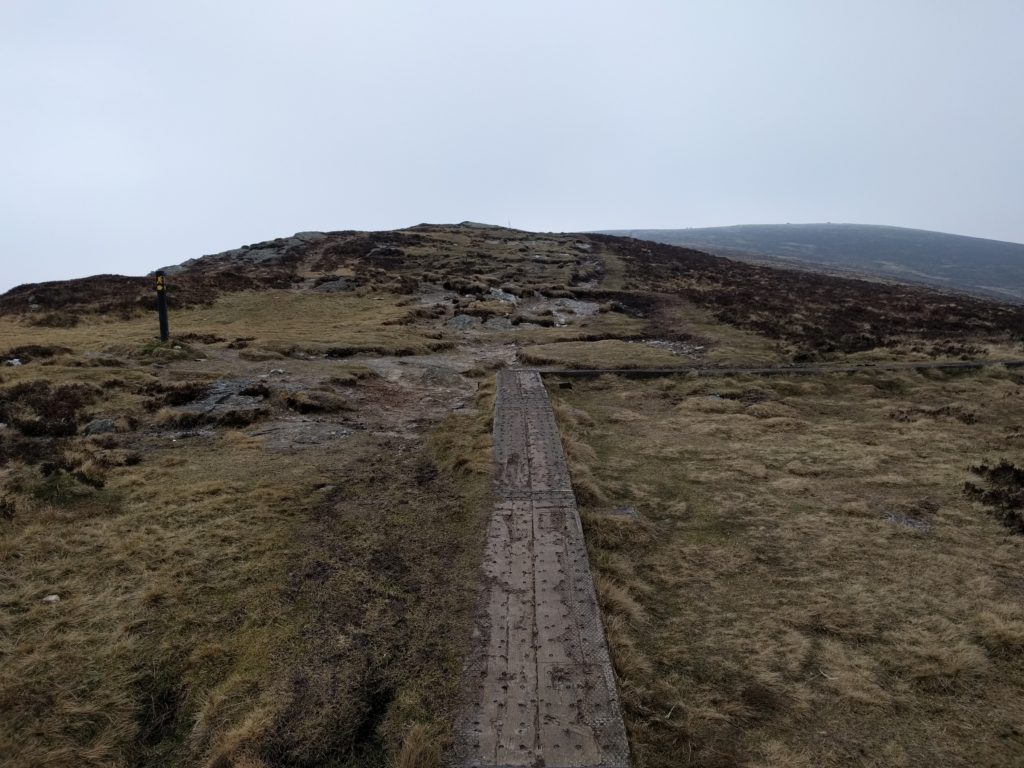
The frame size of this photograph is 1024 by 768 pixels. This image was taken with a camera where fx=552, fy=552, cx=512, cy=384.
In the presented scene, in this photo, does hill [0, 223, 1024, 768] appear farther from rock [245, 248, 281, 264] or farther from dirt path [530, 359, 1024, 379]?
rock [245, 248, 281, 264]

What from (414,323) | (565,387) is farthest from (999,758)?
(414,323)

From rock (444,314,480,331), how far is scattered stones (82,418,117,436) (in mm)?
17111

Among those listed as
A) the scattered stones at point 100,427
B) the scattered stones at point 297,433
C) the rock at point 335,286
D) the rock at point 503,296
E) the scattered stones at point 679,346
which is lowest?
the scattered stones at point 297,433

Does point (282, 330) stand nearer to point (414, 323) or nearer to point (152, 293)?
point (414, 323)

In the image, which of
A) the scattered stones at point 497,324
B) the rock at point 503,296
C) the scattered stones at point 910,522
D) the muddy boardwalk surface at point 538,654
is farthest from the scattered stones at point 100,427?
the rock at point 503,296

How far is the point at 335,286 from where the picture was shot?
36094 mm

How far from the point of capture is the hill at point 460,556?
4.54 m

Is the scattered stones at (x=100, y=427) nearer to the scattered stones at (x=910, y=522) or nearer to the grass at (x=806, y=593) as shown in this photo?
the grass at (x=806, y=593)

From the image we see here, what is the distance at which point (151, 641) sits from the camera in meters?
5.29

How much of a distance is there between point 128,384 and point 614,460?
40.0 feet

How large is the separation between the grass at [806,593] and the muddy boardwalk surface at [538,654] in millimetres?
324

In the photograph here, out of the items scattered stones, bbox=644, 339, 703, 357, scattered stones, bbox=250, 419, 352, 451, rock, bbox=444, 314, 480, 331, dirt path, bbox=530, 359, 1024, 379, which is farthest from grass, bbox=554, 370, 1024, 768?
rock, bbox=444, 314, 480, 331

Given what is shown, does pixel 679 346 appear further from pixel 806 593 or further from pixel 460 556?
pixel 460 556

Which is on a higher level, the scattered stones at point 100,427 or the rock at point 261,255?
the rock at point 261,255
